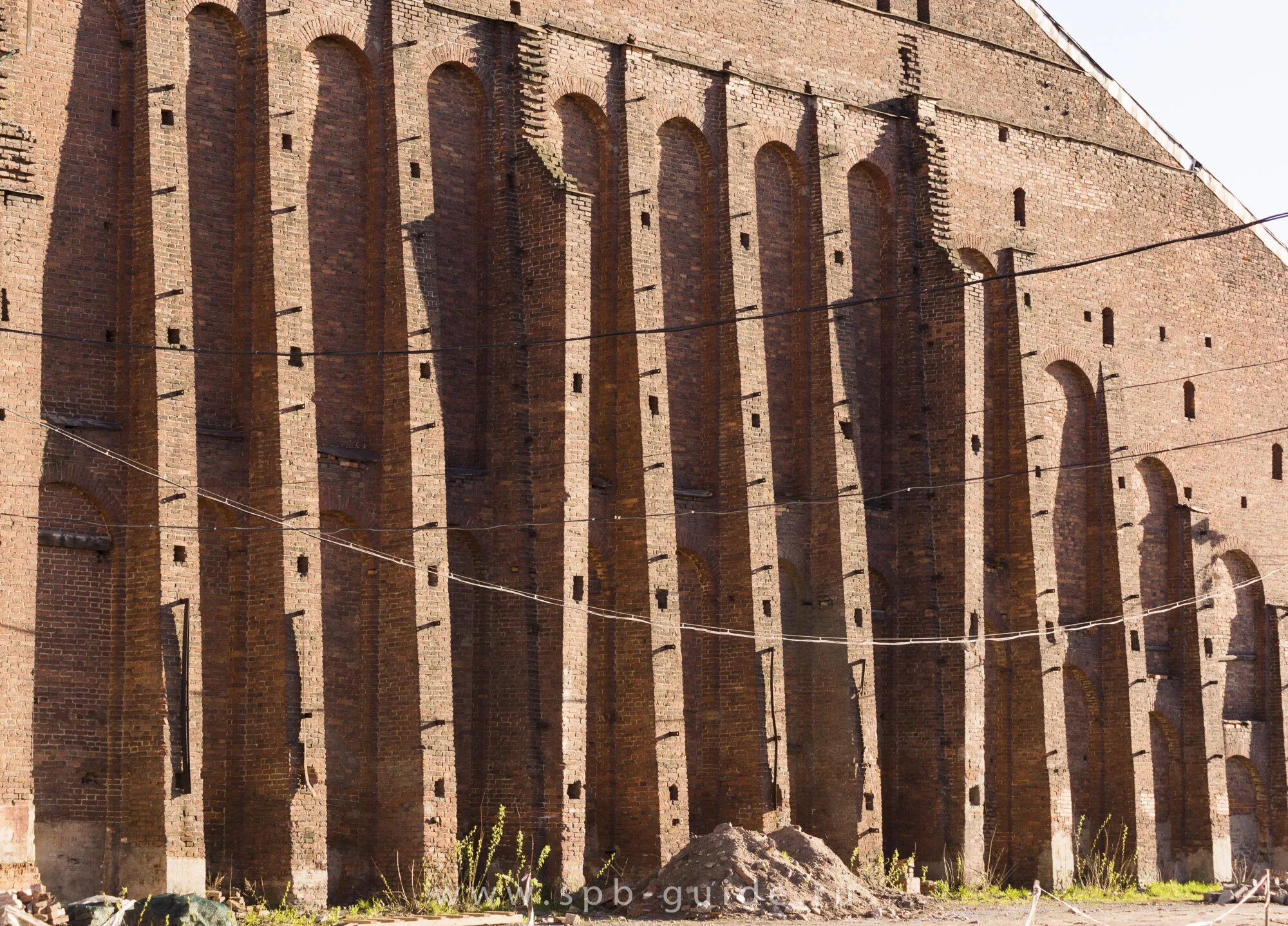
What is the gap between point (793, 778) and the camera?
33.0 metres

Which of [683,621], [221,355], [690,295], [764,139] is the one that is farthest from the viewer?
[764,139]

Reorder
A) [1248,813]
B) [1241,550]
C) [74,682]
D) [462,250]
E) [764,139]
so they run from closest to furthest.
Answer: [74,682] → [462,250] → [764,139] → [1248,813] → [1241,550]

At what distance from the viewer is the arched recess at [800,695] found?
33000 millimetres

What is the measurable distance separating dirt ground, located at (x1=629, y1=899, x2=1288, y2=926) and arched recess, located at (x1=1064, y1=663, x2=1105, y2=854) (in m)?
2.82

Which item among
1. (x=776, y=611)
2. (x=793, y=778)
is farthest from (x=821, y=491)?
(x=793, y=778)

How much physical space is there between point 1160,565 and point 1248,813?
520cm

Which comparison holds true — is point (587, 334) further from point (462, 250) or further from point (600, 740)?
point (600, 740)

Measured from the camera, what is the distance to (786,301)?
3469cm

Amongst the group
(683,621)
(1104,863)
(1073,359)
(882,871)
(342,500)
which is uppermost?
(1073,359)

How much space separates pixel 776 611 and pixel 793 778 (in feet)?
9.39

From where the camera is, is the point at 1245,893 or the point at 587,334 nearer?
the point at 587,334

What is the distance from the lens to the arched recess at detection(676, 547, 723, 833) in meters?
31.8

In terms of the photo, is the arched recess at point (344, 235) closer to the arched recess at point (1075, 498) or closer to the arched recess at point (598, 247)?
the arched recess at point (598, 247)

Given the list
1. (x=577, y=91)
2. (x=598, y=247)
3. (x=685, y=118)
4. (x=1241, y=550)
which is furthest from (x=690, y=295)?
(x=1241, y=550)
